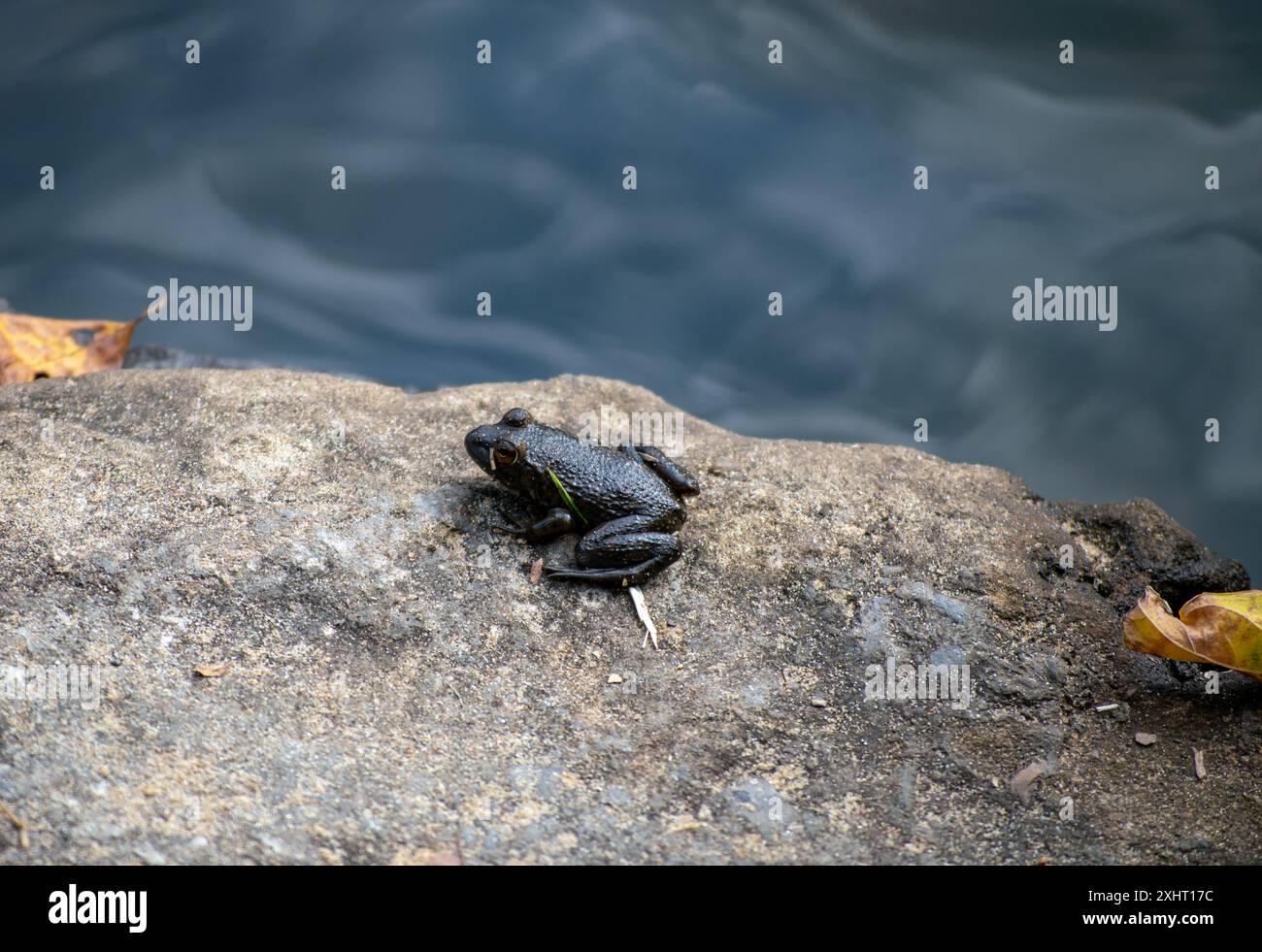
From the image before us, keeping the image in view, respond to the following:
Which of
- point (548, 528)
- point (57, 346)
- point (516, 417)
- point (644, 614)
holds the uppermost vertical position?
point (57, 346)

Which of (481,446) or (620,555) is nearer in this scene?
(620,555)

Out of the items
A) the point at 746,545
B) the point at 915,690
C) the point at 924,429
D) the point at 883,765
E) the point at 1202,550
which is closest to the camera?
the point at 883,765

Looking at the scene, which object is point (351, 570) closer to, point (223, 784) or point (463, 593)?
point (463, 593)

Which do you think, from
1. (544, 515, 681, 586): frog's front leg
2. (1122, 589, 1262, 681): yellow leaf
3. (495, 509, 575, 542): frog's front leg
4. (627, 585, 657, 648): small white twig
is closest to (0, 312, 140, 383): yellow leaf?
(495, 509, 575, 542): frog's front leg

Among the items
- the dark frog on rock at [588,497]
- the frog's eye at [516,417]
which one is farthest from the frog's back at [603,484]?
the frog's eye at [516,417]

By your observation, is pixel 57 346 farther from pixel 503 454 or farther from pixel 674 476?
pixel 674 476

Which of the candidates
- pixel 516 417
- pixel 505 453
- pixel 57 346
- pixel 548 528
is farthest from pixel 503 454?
pixel 57 346
